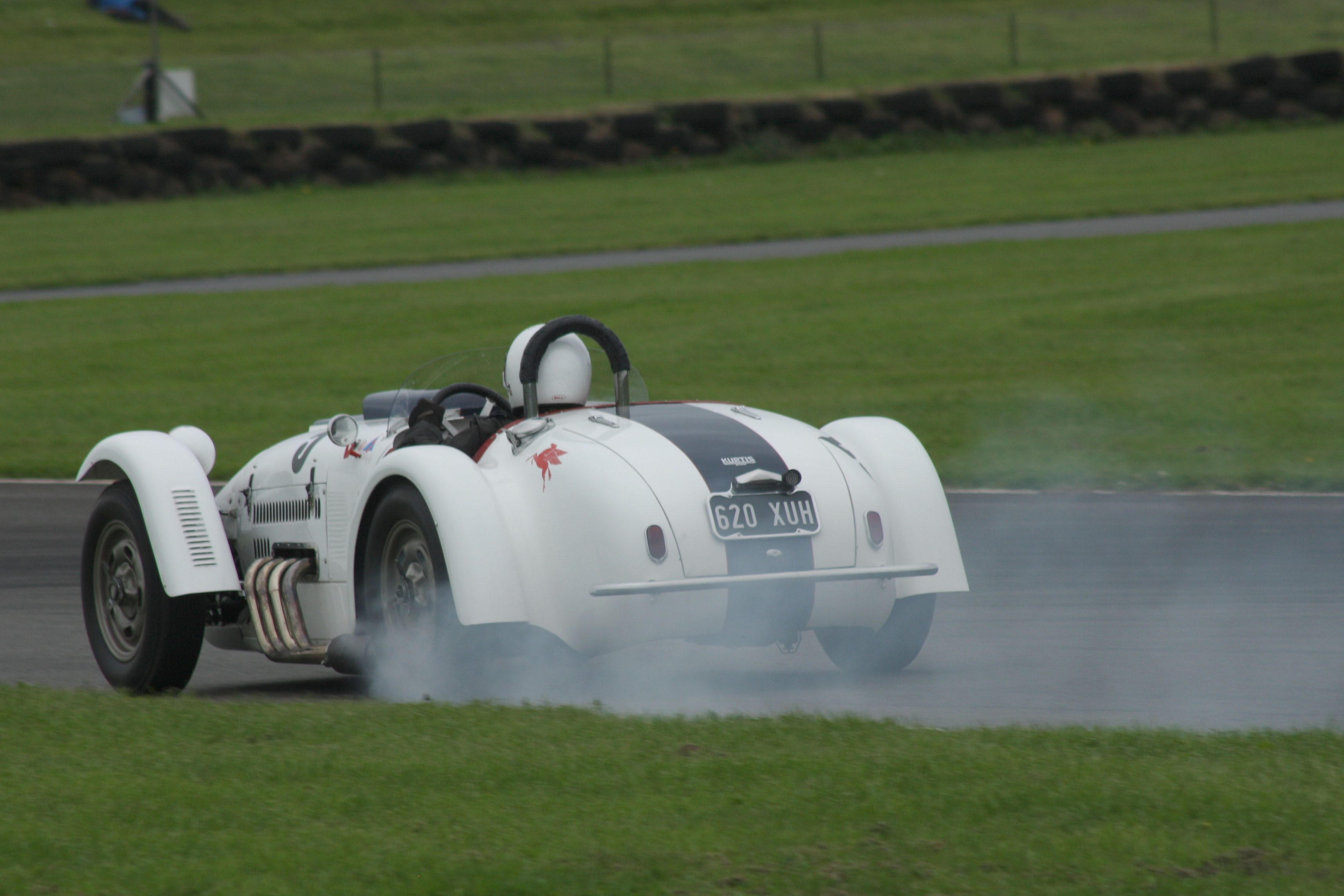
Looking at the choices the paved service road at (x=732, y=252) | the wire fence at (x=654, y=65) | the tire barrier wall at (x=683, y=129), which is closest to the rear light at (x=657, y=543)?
the paved service road at (x=732, y=252)

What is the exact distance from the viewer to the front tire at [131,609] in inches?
281

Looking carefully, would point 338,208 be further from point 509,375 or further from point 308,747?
point 308,747

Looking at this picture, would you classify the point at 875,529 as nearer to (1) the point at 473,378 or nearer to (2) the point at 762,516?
(2) the point at 762,516

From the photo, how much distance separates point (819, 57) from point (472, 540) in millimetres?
31867

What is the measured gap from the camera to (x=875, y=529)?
22.2ft

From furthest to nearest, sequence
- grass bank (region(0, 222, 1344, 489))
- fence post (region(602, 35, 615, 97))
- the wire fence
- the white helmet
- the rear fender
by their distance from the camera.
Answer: fence post (region(602, 35, 615, 97)) < the wire fence < grass bank (region(0, 222, 1344, 489)) < the white helmet < the rear fender

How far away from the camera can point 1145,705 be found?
6309 mm

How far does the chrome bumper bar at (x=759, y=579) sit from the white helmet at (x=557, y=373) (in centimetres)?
108

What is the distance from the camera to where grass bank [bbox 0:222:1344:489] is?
14086mm

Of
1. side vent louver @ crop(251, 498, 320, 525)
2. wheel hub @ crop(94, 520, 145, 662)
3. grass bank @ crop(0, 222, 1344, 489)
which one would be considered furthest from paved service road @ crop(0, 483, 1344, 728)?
grass bank @ crop(0, 222, 1344, 489)

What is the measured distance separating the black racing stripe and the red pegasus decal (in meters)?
0.37

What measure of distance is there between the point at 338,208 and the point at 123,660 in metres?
21.6

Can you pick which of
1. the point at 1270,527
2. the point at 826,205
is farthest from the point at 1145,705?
the point at 826,205

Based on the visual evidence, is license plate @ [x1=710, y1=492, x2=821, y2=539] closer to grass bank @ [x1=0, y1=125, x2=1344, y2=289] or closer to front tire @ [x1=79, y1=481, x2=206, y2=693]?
front tire @ [x1=79, y1=481, x2=206, y2=693]
